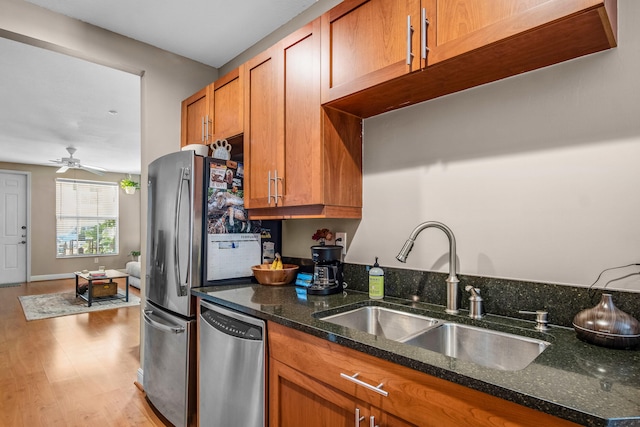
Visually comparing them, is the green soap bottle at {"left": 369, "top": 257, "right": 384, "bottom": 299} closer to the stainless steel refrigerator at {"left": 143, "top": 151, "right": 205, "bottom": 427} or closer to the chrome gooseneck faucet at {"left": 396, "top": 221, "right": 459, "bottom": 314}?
the chrome gooseneck faucet at {"left": 396, "top": 221, "right": 459, "bottom": 314}

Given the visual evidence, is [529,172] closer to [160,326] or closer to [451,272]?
[451,272]

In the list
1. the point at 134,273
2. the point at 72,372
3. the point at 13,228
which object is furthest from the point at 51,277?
the point at 72,372

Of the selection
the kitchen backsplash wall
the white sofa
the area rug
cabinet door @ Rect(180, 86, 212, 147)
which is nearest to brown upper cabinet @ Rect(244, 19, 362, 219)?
the kitchen backsplash wall

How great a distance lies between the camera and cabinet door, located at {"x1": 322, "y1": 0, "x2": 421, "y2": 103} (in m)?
1.37

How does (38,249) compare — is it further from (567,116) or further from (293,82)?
(567,116)

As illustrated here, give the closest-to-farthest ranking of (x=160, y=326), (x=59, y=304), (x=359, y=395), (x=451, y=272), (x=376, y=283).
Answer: (x=359, y=395)
(x=451, y=272)
(x=376, y=283)
(x=160, y=326)
(x=59, y=304)

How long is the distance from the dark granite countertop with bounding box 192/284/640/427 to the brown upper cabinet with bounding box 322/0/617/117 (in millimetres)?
970

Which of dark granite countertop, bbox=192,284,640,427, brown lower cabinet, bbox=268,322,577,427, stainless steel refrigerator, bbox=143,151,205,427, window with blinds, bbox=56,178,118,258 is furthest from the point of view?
window with blinds, bbox=56,178,118,258

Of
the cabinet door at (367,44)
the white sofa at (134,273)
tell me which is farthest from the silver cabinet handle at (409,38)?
the white sofa at (134,273)

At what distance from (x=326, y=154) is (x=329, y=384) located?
1.04m

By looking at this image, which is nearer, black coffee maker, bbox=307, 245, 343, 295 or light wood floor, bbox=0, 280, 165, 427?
black coffee maker, bbox=307, 245, 343, 295

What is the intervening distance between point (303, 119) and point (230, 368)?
4.15ft

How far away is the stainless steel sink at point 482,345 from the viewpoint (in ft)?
3.99

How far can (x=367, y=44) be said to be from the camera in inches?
60.2
